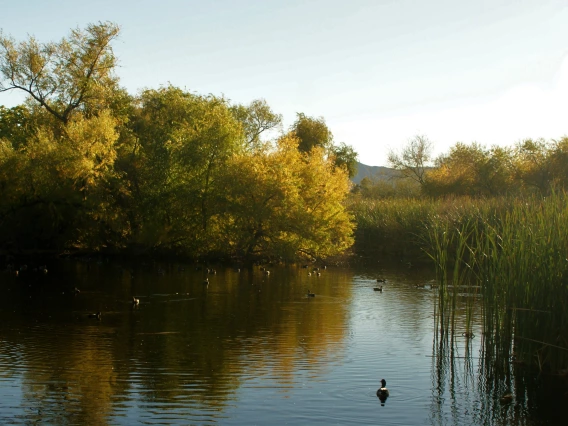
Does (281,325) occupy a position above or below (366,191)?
below

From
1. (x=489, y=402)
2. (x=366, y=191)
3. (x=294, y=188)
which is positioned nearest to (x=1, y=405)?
(x=489, y=402)

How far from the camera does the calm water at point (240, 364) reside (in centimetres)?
1067

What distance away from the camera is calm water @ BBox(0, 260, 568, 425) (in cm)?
1067

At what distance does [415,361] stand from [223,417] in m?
5.35

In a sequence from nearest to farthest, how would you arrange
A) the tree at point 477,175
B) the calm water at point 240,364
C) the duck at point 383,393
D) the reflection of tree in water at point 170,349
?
the calm water at point 240,364 → the reflection of tree in water at point 170,349 → the duck at point 383,393 → the tree at point 477,175

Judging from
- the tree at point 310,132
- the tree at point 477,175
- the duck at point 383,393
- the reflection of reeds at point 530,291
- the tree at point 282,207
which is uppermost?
the tree at point 310,132

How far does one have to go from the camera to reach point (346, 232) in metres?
36.0

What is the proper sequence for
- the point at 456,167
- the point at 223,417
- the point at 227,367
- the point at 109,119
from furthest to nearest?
1. the point at 456,167
2. the point at 109,119
3. the point at 227,367
4. the point at 223,417

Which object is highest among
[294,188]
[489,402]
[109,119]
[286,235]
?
[109,119]

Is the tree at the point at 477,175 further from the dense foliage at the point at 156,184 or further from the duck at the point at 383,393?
the duck at the point at 383,393

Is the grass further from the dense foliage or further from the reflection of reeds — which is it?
the dense foliage

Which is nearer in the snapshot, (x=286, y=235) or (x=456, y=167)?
(x=286, y=235)

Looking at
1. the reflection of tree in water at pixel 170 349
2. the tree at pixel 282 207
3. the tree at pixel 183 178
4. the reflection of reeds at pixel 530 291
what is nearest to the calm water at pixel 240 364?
the reflection of tree in water at pixel 170 349

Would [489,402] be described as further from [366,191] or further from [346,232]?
[366,191]
